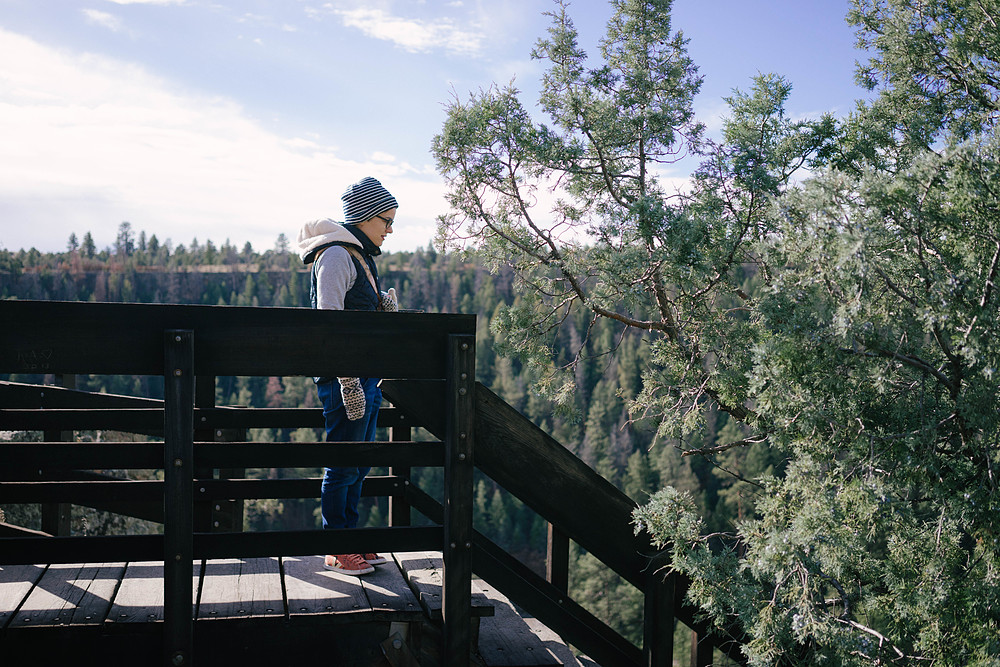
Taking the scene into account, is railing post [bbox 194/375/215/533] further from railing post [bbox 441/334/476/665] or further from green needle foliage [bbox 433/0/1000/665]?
green needle foliage [bbox 433/0/1000/665]

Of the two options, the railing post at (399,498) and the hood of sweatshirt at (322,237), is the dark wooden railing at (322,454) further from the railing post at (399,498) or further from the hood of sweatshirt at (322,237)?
the railing post at (399,498)

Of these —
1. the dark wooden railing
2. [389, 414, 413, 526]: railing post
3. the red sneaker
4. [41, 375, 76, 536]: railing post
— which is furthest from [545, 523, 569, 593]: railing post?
[41, 375, 76, 536]: railing post

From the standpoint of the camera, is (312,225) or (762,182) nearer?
(312,225)

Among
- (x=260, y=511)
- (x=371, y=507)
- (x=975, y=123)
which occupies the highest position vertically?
(x=975, y=123)

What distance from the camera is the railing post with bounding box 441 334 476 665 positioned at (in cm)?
241

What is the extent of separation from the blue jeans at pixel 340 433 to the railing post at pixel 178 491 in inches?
30.5

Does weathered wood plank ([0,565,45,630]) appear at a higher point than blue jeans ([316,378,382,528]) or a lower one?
lower

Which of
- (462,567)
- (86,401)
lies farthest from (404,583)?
(86,401)

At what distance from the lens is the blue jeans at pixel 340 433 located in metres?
2.97

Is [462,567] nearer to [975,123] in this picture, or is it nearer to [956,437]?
[956,437]

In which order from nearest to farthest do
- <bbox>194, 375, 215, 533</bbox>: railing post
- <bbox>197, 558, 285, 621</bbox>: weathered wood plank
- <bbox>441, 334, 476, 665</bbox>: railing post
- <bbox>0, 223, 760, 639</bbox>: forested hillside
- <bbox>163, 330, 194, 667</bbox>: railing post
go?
<bbox>163, 330, 194, 667</bbox>: railing post < <bbox>441, 334, 476, 665</bbox>: railing post < <bbox>197, 558, 285, 621</bbox>: weathered wood plank < <bbox>194, 375, 215, 533</bbox>: railing post < <bbox>0, 223, 760, 639</bbox>: forested hillside

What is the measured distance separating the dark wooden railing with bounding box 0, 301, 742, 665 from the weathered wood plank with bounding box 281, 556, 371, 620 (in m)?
0.30

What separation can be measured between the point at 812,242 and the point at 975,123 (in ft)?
8.56

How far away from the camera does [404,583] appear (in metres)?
2.89
